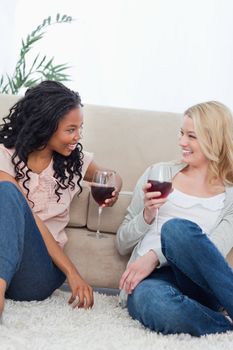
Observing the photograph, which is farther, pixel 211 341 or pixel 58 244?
pixel 58 244

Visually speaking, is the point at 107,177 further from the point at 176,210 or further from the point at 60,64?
the point at 60,64

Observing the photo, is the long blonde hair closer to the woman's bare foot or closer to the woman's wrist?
the woman's wrist

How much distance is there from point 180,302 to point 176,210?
39 centimetres

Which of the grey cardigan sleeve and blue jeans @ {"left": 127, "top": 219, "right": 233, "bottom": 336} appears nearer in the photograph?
→ blue jeans @ {"left": 127, "top": 219, "right": 233, "bottom": 336}

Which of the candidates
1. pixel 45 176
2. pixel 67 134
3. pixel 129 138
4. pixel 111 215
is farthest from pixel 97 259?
pixel 129 138

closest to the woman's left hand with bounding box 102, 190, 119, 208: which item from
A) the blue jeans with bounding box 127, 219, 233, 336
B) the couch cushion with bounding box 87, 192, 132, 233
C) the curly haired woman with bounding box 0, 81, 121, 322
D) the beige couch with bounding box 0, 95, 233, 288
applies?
the curly haired woman with bounding box 0, 81, 121, 322

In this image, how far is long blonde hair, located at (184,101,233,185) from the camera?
199cm

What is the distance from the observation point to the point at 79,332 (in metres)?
1.63

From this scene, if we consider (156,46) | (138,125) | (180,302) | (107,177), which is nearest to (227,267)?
(180,302)

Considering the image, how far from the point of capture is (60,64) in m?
4.29

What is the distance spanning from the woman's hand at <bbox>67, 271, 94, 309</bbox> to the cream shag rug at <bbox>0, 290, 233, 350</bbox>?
1.0 inches

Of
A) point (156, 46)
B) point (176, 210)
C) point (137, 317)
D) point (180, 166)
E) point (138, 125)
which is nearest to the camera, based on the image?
point (137, 317)

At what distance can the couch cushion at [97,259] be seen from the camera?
2.22 m

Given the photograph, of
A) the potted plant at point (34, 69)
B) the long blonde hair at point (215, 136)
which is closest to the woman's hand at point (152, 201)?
the long blonde hair at point (215, 136)
